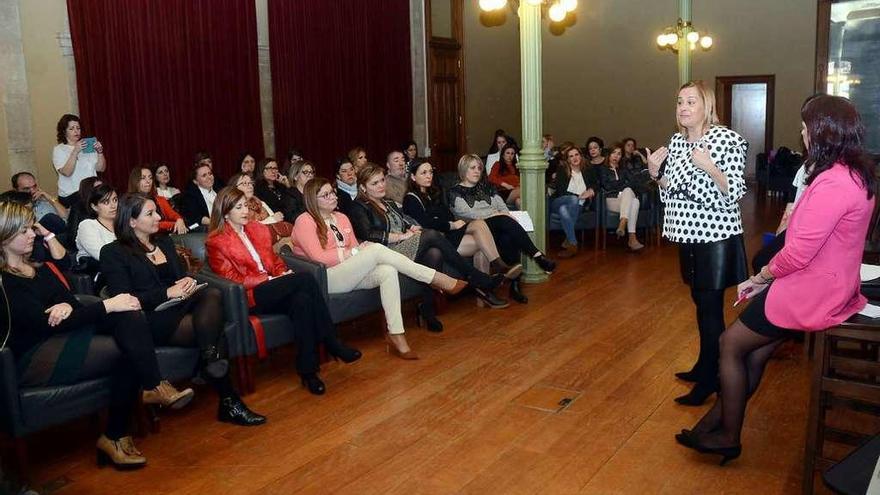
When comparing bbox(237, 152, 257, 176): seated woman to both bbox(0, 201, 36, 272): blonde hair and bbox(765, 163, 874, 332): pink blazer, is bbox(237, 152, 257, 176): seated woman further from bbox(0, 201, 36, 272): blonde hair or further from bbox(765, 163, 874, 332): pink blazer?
bbox(765, 163, 874, 332): pink blazer

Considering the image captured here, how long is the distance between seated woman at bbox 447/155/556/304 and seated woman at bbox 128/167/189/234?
2.22 m

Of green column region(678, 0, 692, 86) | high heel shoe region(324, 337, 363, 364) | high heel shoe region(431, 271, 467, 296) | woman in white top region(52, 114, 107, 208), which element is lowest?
high heel shoe region(324, 337, 363, 364)

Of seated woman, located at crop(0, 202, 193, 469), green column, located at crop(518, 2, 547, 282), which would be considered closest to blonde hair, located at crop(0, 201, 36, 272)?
seated woman, located at crop(0, 202, 193, 469)

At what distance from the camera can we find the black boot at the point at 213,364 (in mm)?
3551

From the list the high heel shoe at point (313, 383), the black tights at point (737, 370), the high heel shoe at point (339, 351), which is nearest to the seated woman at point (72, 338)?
the high heel shoe at point (313, 383)

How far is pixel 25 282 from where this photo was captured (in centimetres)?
312

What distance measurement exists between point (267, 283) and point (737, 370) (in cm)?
243

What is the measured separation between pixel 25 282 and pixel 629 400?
2.79 meters

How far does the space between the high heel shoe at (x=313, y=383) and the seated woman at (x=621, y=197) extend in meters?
4.57

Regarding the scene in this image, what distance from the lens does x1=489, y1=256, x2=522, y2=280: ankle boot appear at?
5.51 metres

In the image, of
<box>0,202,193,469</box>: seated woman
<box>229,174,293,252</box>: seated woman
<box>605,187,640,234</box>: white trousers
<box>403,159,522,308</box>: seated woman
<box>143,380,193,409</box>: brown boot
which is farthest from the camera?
<box>605,187,640,234</box>: white trousers

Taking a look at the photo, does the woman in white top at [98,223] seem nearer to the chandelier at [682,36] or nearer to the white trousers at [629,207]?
the white trousers at [629,207]

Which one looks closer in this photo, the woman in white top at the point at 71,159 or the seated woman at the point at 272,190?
the woman in white top at the point at 71,159

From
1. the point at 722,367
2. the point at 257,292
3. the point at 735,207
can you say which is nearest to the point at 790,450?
the point at 722,367
